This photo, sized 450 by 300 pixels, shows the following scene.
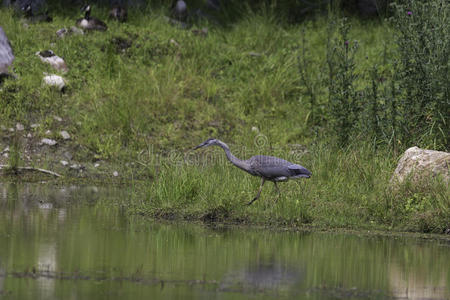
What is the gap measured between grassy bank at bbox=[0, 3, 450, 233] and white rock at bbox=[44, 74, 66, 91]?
5.4 inches

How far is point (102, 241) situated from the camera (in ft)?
26.5

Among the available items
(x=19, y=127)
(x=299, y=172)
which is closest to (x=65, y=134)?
(x=19, y=127)

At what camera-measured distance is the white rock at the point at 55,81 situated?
50.2 ft

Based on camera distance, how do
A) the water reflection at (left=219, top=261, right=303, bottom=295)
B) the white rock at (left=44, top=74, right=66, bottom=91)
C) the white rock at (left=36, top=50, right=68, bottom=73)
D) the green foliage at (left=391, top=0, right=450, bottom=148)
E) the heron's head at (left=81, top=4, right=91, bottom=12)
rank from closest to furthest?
the water reflection at (left=219, top=261, right=303, bottom=295), the green foliage at (left=391, top=0, right=450, bottom=148), the white rock at (left=44, top=74, right=66, bottom=91), the white rock at (left=36, top=50, right=68, bottom=73), the heron's head at (left=81, top=4, right=91, bottom=12)

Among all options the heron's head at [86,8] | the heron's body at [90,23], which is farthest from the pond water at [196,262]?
the heron's head at [86,8]

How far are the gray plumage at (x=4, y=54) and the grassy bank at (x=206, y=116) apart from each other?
193mm

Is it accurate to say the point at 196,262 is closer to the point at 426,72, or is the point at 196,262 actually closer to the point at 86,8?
the point at 426,72

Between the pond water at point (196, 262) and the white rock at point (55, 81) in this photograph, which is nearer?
the pond water at point (196, 262)

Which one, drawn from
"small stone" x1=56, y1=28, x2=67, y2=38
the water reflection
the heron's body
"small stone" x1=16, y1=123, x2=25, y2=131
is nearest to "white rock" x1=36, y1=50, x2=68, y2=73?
"small stone" x1=56, y1=28, x2=67, y2=38

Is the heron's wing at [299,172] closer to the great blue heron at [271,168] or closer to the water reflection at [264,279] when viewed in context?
the great blue heron at [271,168]

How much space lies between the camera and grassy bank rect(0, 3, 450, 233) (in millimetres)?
9891

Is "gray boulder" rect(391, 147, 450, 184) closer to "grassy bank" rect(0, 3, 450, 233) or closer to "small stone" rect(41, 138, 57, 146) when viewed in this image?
"grassy bank" rect(0, 3, 450, 233)

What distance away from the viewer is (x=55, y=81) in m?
15.3

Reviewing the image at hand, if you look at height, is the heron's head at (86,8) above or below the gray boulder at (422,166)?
above
